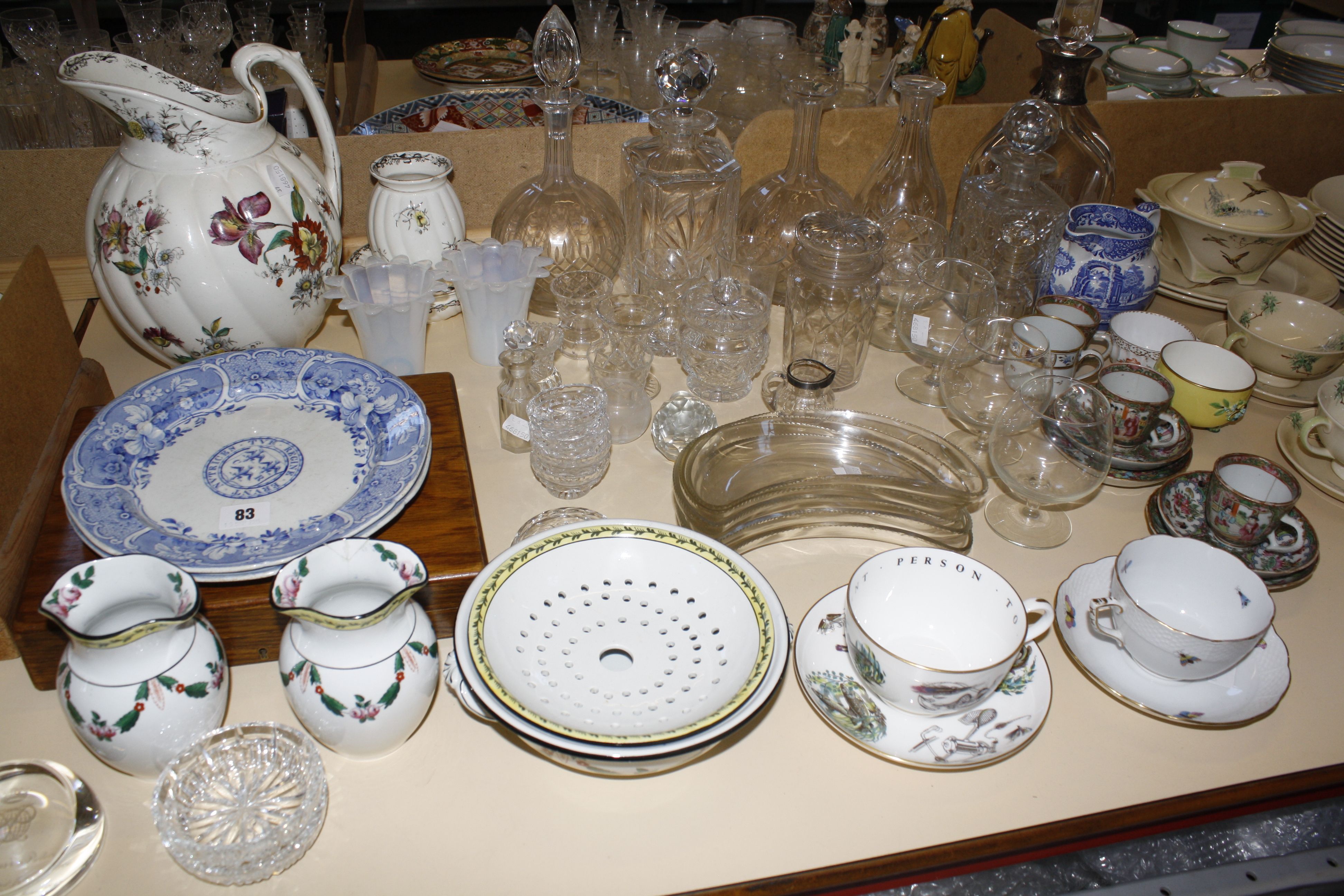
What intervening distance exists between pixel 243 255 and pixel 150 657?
467mm

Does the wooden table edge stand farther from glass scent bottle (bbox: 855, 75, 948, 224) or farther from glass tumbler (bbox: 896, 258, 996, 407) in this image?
glass scent bottle (bbox: 855, 75, 948, 224)

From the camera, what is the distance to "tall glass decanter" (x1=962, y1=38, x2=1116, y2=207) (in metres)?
1.16

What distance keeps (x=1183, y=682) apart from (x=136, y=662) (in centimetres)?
81

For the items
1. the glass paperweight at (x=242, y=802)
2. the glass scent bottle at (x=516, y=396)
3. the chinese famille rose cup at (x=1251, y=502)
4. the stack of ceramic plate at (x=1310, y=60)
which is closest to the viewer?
the glass paperweight at (x=242, y=802)

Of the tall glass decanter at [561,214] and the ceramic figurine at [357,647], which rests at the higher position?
the tall glass decanter at [561,214]

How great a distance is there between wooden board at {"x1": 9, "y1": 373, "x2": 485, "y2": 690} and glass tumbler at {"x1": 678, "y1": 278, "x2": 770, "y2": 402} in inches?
12.2

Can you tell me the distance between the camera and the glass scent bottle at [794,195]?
44.3 inches

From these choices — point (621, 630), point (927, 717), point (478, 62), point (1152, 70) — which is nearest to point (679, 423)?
point (621, 630)

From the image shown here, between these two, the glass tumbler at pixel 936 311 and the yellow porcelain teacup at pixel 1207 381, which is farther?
the glass tumbler at pixel 936 311

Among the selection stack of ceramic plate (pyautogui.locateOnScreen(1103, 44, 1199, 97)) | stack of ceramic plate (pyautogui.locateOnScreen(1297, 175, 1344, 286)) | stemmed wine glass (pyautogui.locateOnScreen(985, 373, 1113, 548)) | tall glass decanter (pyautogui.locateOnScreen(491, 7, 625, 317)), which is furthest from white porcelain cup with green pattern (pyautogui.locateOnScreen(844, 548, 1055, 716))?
stack of ceramic plate (pyautogui.locateOnScreen(1103, 44, 1199, 97))

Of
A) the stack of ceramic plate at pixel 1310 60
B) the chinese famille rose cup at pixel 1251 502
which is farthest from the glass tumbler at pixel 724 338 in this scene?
the stack of ceramic plate at pixel 1310 60

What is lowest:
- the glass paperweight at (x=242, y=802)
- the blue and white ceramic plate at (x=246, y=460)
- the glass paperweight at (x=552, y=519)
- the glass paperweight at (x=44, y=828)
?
the glass paperweight at (x=44, y=828)

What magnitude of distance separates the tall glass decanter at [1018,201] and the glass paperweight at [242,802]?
0.98 m

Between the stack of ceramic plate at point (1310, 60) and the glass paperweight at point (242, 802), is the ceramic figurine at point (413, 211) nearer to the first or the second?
the glass paperweight at point (242, 802)
